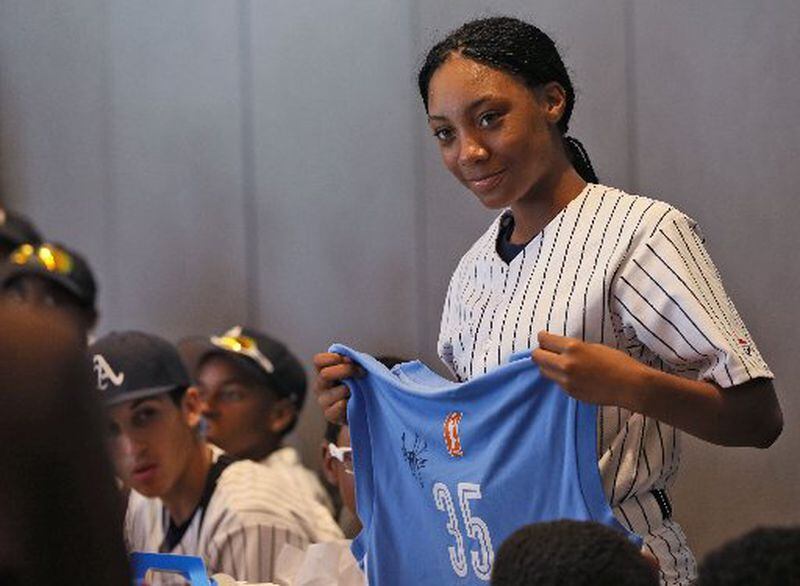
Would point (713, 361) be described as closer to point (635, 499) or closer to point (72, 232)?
point (635, 499)

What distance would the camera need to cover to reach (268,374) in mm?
4387

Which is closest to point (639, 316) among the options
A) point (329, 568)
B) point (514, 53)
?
point (514, 53)

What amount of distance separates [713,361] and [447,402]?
429 millimetres

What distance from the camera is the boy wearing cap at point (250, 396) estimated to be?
4316 mm

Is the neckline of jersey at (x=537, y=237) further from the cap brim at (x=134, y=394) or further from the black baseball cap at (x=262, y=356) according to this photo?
the black baseball cap at (x=262, y=356)

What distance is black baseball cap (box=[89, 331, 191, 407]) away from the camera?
3.45 meters

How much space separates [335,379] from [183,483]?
1094 mm

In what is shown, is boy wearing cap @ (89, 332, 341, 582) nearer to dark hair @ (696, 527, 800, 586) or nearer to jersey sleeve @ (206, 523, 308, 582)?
jersey sleeve @ (206, 523, 308, 582)

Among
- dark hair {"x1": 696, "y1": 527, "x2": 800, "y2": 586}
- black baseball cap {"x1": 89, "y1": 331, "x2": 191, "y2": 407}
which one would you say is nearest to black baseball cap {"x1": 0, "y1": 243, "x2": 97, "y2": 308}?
black baseball cap {"x1": 89, "y1": 331, "x2": 191, "y2": 407}

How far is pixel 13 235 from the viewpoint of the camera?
3.73 metres

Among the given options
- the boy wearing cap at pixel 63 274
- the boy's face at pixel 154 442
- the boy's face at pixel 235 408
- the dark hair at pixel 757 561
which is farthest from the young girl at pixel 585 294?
the boy's face at pixel 235 408

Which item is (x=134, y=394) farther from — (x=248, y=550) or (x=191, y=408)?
(x=248, y=550)

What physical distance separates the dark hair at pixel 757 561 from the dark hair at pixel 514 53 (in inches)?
40.6

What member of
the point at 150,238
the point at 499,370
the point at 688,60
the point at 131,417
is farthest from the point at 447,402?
the point at 150,238
